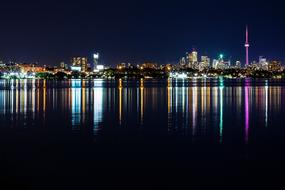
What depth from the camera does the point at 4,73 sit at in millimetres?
191750

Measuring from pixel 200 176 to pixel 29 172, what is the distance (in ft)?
13.1

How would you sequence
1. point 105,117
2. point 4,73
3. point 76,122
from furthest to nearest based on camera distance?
point 4,73
point 105,117
point 76,122

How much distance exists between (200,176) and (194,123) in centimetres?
1108

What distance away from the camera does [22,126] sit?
20922mm

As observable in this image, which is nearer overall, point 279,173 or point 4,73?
point 279,173

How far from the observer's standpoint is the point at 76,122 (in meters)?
22.4

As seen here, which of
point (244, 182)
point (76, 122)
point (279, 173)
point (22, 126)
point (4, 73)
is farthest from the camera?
point (4, 73)

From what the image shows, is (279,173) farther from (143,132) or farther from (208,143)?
(143,132)

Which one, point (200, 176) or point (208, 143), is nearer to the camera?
point (200, 176)

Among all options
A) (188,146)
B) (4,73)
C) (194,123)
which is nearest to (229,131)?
(194,123)

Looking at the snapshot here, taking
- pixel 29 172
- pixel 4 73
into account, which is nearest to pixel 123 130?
pixel 29 172

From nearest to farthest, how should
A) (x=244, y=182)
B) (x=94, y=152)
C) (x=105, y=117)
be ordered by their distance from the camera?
(x=244, y=182) → (x=94, y=152) → (x=105, y=117)

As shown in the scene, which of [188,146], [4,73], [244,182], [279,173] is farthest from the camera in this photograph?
[4,73]

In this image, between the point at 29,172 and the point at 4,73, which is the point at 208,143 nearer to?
the point at 29,172
